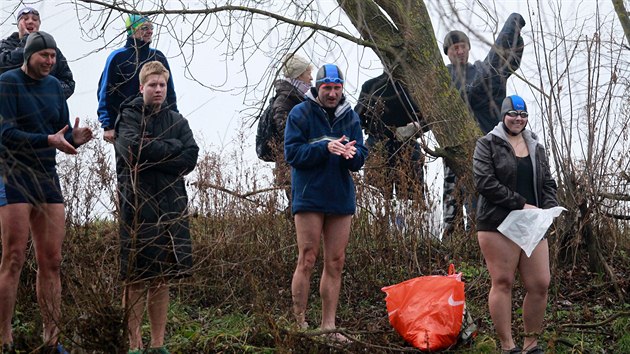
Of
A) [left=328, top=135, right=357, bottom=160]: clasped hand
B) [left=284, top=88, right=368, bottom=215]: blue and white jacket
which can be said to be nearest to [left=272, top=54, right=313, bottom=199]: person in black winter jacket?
[left=284, top=88, right=368, bottom=215]: blue and white jacket

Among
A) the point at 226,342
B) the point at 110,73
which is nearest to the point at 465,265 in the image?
the point at 226,342

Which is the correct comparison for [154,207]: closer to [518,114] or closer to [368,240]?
[518,114]

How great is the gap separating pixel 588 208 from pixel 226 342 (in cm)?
364

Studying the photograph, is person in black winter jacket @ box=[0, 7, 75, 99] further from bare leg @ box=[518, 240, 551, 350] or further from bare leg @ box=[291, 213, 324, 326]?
bare leg @ box=[518, 240, 551, 350]

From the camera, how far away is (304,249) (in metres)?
7.32

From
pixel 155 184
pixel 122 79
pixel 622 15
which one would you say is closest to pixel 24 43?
pixel 122 79

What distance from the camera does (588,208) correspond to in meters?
8.82

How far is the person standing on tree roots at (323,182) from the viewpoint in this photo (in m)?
7.26

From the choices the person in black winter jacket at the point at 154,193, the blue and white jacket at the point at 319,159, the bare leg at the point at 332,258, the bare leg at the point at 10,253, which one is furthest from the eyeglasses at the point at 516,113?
the bare leg at the point at 10,253

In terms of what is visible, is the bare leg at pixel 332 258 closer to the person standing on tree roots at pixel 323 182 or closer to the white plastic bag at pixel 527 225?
the person standing on tree roots at pixel 323 182

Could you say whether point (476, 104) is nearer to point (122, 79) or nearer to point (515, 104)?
point (515, 104)

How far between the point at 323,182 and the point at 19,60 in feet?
8.42

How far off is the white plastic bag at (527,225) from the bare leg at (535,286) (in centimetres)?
13

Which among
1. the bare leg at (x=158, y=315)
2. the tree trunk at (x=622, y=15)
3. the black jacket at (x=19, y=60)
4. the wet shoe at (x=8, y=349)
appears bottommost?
the wet shoe at (x=8, y=349)
